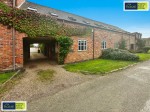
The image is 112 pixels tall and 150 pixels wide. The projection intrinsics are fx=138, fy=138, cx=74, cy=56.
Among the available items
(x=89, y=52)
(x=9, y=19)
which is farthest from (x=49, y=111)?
(x=89, y=52)

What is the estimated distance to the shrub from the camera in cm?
1689

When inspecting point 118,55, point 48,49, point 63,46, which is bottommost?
point 118,55

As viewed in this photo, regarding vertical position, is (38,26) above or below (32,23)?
below

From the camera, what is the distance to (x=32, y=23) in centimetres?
1216

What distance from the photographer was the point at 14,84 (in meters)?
7.79

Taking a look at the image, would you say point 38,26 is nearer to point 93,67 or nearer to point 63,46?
point 63,46

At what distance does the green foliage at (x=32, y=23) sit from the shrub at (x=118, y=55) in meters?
6.67

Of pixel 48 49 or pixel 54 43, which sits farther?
pixel 48 49

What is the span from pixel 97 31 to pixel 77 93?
1419cm

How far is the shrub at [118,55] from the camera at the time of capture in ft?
55.4

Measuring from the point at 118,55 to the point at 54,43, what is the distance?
8490mm

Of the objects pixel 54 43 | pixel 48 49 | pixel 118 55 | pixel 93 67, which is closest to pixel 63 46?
pixel 93 67

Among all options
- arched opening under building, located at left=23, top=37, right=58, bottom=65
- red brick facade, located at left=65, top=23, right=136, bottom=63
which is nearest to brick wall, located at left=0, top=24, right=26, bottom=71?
arched opening under building, located at left=23, top=37, right=58, bottom=65

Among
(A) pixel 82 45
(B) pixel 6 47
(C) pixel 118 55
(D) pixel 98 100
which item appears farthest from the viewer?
(C) pixel 118 55
